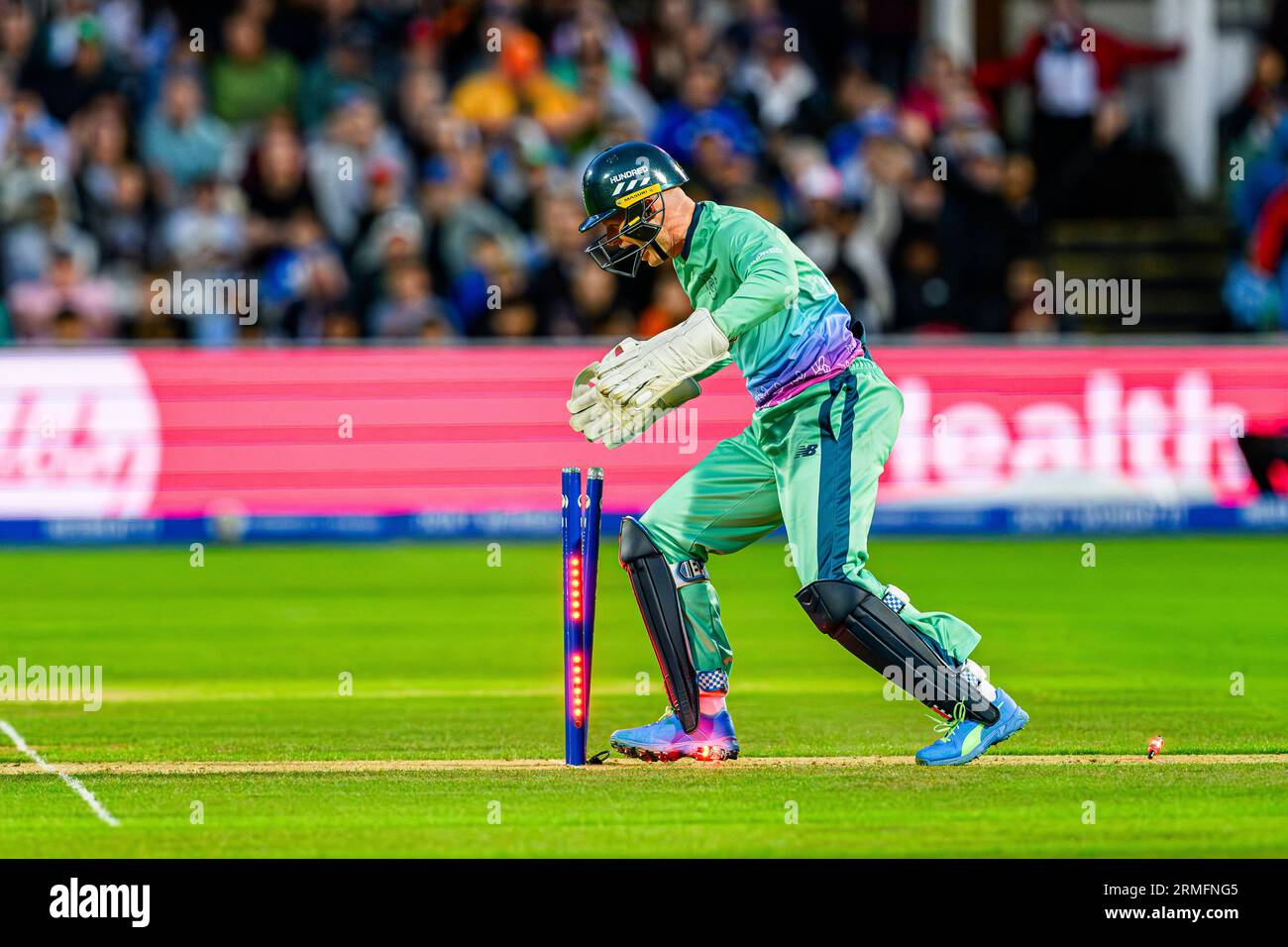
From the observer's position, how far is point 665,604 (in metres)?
8.91

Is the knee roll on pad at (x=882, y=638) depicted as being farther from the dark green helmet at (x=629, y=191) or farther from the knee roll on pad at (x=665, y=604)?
the dark green helmet at (x=629, y=191)

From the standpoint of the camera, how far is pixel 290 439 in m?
18.3

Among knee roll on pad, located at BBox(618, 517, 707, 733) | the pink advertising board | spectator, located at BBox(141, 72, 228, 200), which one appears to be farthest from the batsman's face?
spectator, located at BBox(141, 72, 228, 200)

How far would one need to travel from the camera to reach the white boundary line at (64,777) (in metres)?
8.20

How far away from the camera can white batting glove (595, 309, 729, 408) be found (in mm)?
8242

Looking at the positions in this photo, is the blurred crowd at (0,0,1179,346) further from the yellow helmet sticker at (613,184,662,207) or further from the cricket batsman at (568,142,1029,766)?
the yellow helmet sticker at (613,184,662,207)

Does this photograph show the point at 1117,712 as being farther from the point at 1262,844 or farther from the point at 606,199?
the point at 606,199

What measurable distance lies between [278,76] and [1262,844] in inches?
621

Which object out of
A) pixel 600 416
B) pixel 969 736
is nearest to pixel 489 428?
pixel 969 736

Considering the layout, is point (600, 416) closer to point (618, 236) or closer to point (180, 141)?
point (618, 236)

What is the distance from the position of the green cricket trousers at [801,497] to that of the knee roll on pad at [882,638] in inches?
2.3

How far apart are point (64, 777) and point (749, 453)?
3.04 meters

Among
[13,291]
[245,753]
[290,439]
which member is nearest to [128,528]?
[290,439]
